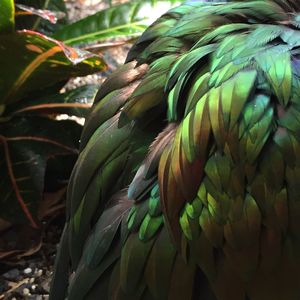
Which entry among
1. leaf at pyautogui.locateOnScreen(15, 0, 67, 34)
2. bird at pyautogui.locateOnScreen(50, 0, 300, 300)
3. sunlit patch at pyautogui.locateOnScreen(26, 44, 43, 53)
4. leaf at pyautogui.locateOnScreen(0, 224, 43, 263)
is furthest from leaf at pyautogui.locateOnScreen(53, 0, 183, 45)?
bird at pyautogui.locateOnScreen(50, 0, 300, 300)

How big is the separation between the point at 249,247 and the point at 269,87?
228 mm

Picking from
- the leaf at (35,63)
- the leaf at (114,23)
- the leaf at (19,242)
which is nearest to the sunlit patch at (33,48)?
the leaf at (35,63)

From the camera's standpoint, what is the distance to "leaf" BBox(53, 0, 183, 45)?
6.91 feet

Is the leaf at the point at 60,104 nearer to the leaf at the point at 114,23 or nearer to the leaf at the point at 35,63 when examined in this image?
the leaf at the point at 35,63

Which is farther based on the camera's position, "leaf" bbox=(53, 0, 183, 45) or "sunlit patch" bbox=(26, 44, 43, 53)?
"leaf" bbox=(53, 0, 183, 45)

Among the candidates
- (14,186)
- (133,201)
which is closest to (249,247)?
(133,201)

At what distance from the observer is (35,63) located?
1801 millimetres

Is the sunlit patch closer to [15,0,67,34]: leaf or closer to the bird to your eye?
[15,0,67,34]: leaf

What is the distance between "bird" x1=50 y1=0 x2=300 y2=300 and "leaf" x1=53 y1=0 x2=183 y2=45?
923 millimetres

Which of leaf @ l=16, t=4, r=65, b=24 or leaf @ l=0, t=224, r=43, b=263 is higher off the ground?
leaf @ l=16, t=4, r=65, b=24

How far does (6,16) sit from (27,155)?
0.39 m

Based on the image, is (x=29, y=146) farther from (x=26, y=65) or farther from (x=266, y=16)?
(x=266, y=16)

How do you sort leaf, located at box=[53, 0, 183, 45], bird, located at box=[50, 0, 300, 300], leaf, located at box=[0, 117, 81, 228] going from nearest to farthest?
bird, located at box=[50, 0, 300, 300] → leaf, located at box=[0, 117, 81, 228] → leaf, located at box=[53, 0, 183, 45]

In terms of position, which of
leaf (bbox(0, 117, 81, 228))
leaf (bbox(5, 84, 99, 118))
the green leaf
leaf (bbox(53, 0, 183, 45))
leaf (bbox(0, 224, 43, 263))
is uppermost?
the green leaf
